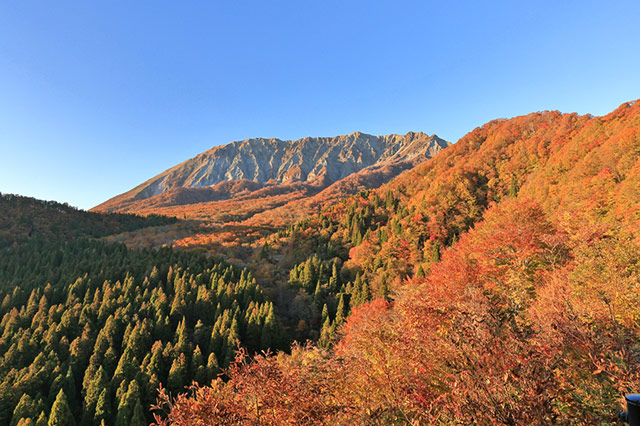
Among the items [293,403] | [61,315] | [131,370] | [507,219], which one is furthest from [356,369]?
[61,315]

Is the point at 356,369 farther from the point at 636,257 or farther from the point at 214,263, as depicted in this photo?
the point at 214,263

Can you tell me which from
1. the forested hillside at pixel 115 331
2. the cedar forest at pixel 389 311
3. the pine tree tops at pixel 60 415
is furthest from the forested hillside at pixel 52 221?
the pine tree tops at pixel 60 415

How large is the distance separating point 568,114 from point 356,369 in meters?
115

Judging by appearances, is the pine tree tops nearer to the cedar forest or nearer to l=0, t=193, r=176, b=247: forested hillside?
the cedar forest

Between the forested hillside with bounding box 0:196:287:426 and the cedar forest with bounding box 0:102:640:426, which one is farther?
the forested hillside with bounding box 0:196:287:426

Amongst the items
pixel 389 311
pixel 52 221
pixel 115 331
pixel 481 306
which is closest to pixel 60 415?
pixel 115 331

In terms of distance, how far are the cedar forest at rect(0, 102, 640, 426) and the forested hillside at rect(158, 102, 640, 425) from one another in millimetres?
117

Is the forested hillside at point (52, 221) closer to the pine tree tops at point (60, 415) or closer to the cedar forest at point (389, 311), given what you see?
the cedar forest at point (389, 311)

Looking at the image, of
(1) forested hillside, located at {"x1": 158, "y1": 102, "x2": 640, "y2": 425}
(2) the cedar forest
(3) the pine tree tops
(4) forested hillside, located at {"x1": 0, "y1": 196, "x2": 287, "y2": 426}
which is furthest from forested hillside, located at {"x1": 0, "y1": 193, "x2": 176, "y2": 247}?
(3) the pine tree tops

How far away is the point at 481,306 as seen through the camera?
12383 mm

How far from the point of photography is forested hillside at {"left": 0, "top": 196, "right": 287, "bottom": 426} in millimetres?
36906

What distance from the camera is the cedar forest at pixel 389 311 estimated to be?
8.37 meters

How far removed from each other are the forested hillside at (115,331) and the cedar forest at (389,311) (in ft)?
1.01

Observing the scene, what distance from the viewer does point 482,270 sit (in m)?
31.1
